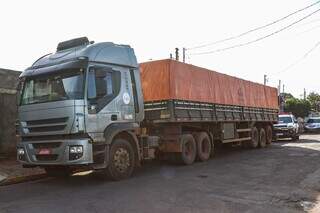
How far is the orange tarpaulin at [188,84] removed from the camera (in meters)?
13.3

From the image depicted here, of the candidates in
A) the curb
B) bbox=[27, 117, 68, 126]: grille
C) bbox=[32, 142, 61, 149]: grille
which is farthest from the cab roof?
the curb

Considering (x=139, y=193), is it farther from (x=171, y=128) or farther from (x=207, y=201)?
(x=171, y=128)

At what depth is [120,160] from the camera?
10719mm

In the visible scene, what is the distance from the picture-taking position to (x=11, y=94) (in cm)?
1590

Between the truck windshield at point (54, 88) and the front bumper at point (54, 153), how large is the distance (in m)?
0.99

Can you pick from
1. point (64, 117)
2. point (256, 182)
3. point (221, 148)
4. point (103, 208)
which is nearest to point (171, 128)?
point (256, 182)

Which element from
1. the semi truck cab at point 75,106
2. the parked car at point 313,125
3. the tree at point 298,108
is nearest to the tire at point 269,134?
the semi truck cab at point 75,106

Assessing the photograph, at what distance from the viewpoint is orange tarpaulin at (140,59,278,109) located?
523 inches

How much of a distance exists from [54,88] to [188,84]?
5353 millimetres

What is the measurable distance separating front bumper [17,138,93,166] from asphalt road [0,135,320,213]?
0.64m

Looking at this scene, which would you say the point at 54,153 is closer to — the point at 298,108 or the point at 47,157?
the point at 47,157

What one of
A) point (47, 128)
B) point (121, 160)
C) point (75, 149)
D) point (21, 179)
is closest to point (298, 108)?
point (121, 160)

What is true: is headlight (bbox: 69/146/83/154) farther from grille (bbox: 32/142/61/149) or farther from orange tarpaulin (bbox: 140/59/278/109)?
orange tarpaulin (bbox: 140/59/278/109)

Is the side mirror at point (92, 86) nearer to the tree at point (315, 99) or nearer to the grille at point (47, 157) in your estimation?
the grille at point (47, 157)
